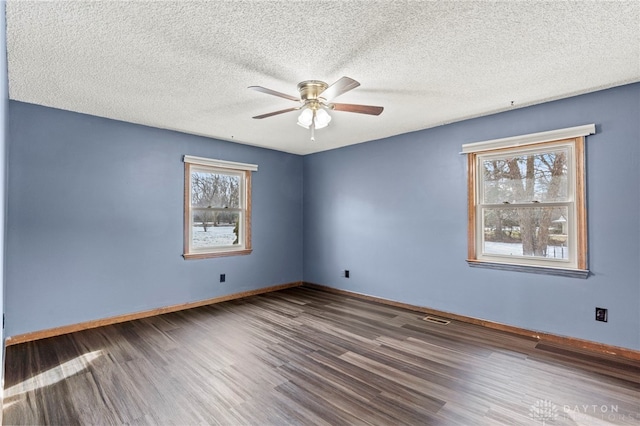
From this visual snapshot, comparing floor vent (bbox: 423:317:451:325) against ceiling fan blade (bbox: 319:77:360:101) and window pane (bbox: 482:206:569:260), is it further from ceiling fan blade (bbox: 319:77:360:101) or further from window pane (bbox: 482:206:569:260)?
ceiling fan blade (bbox: 319:77:360:101)

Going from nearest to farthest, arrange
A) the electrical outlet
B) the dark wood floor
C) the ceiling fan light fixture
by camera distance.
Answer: the dark wood floor < the ceiling fan light fixture < the electrical outlet

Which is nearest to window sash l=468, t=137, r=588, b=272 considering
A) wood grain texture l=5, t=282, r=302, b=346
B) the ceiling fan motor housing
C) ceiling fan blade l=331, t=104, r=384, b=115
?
ceiling fan blade l=331, t=104, r=384, b=115

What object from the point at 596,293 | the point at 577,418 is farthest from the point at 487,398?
the point at 596,293

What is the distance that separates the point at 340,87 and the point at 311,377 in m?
2.24

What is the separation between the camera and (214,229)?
4848 millimetres

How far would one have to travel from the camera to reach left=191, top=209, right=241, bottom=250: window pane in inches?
183

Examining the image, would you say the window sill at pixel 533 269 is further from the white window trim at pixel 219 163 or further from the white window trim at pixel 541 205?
the white window trim at pixel 219 163

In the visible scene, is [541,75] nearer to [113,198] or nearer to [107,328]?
[113,198]

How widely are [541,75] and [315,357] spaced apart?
3.09 meters

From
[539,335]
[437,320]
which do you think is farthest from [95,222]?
[539,335]

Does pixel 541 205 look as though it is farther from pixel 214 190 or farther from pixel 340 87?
pixel 214 190

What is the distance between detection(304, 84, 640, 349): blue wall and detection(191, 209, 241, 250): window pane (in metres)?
1.38

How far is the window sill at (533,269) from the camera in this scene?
10.1ft

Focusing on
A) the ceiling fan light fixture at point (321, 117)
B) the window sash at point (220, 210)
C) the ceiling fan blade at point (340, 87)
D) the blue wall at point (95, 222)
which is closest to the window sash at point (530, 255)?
the ceiling fan light fixture at point (321, 117)
